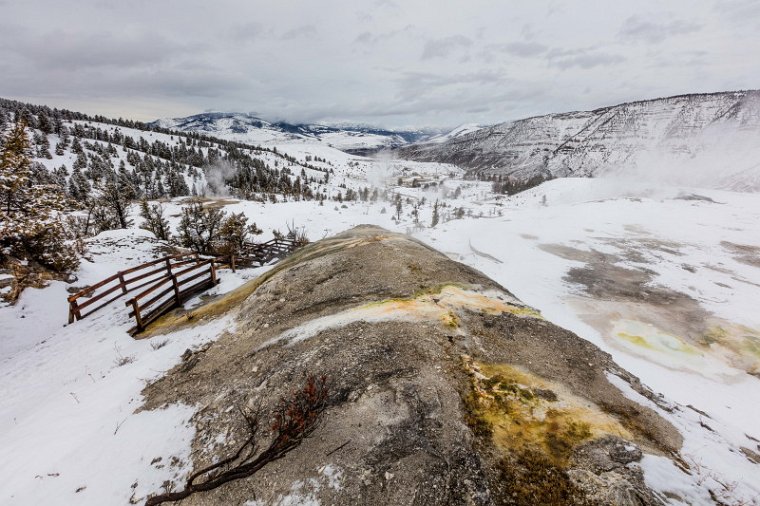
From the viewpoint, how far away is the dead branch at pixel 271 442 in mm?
4215

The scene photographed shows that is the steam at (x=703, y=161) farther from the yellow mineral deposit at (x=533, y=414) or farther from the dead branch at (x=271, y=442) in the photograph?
the dead branch at (x=271, y=442)

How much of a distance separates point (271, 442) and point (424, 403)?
7.72ft

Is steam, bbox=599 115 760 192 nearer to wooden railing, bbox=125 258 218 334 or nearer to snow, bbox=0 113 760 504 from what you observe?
snow, bbox=0 113 760 504

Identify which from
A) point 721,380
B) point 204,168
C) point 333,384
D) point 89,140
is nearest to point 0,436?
point 333,384

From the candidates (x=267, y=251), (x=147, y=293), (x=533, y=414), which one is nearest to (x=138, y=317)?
(x=147, y=293)

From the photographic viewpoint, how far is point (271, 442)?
468 centimetres

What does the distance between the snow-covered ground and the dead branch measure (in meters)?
0.52

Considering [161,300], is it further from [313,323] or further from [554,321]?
[554,321]

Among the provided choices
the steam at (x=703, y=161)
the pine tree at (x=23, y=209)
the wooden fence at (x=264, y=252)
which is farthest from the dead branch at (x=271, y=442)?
the steam at (x=703, y=161)

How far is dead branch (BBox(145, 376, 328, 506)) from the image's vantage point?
421 centimetres

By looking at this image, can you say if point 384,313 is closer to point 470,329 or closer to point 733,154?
point 470,329

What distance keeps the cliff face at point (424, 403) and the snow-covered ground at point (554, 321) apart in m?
0.55

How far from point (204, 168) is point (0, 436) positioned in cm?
15406

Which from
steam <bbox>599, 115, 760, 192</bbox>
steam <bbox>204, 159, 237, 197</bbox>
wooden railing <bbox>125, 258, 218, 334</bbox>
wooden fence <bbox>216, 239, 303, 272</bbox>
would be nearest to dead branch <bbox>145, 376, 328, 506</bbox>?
wooden railing <bbox>125, 258, 218, 334</bbox>
